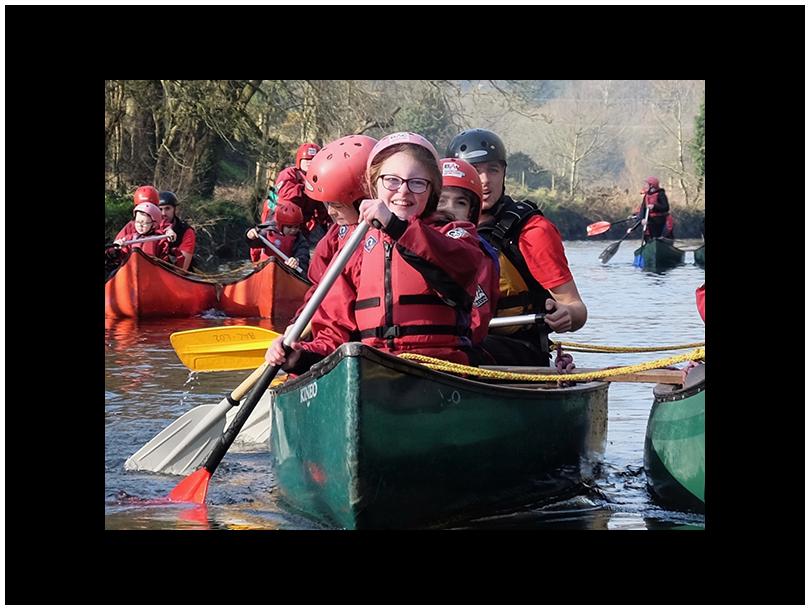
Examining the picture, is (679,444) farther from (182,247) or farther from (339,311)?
(182,247)

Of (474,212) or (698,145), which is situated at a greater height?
(698,145)

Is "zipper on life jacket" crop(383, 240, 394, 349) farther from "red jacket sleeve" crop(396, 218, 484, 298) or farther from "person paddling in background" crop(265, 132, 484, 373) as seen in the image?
"red jacket sleeve" crop(396, 218, 484, 298)

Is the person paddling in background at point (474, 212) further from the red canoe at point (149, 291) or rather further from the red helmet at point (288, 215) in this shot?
the red canoe at point (149, 291)

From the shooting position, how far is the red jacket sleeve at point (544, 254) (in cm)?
585

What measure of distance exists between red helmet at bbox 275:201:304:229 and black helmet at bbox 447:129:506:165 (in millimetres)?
6206

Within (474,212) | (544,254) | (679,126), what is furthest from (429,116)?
(474,212)

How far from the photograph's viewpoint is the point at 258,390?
5.07m

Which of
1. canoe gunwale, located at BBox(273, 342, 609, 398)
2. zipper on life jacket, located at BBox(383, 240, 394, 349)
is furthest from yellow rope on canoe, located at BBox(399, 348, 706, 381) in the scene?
zipper on life jacket, located at BBox(383, 240, 394, 349)

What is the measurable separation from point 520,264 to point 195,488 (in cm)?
170

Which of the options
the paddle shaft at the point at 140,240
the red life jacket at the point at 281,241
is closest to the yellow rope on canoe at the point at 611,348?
the red life jacket at the point at 281,241

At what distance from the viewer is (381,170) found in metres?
4.40

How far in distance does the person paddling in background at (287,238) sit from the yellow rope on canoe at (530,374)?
726cm

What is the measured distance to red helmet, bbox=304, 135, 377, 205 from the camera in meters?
5.05
